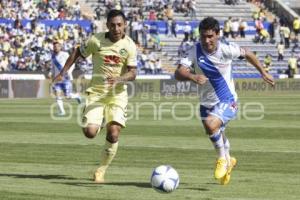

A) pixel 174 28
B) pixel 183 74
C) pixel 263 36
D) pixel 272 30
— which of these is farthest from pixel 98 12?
pixel 183 74

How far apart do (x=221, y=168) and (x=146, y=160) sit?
3423 millimetres

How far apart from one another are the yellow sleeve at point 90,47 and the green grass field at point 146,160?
5.81 feet

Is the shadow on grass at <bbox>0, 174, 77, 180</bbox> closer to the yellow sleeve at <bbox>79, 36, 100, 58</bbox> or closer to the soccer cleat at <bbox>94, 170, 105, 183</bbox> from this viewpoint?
the soccer cleat at <bbox>94, 170, 105, 183</bbox>

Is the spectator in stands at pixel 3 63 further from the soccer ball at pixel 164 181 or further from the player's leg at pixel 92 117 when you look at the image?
the soccer ball at pixel 164 181

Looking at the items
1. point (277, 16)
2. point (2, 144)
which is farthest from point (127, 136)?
point (277, 16)

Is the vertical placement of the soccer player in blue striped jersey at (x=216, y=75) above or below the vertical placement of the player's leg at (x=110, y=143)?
above

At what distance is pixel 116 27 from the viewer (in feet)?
40.5

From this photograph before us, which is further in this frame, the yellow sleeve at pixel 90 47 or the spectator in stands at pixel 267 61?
the spectator in stands at pixel 267 61

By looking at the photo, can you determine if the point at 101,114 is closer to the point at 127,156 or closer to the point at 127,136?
the point at 127,156

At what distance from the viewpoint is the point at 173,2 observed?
59188mm

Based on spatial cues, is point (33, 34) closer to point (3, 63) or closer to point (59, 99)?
point (3, 63)

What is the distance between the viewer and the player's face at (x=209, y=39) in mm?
12000

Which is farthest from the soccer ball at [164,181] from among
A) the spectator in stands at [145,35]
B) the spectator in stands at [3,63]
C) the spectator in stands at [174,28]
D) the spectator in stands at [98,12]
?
the spectator in stands at [174,28]

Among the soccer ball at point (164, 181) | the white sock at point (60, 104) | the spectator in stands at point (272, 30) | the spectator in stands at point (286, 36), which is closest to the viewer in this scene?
the soccer ball at point (164, 181)
